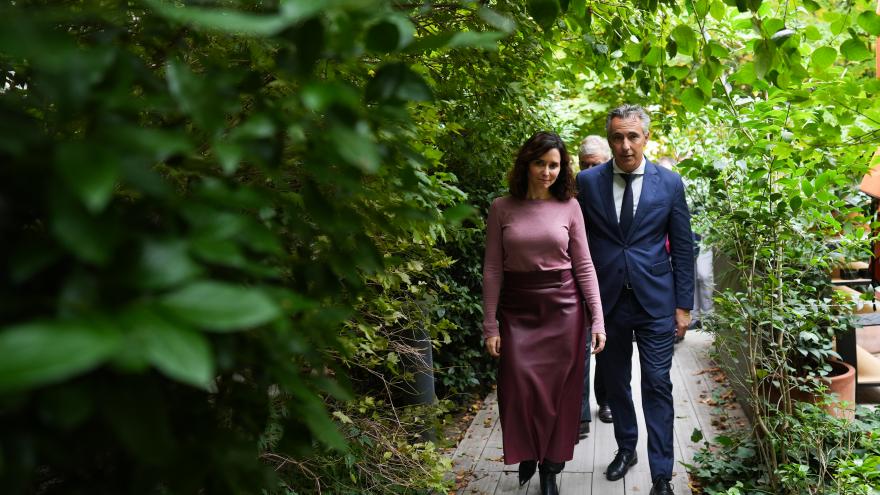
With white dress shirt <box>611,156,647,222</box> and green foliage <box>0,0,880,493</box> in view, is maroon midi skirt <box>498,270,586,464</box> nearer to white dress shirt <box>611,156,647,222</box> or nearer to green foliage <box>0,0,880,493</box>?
white dress shirt <box>611,156,647,222</box>

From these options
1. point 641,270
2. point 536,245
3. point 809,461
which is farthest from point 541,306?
point 809,461

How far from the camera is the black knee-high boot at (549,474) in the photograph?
4.71m

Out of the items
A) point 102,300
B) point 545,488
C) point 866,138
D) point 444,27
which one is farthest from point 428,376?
point 102,300

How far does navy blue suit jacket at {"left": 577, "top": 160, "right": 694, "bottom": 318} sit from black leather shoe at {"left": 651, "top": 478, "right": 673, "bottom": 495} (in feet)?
3.19

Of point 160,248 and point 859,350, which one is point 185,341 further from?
point 859,350

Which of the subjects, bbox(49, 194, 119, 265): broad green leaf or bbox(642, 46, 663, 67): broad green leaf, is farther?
bbox(642, 46, 663, 67): broad green leaf

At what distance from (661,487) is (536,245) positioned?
62.9 inches

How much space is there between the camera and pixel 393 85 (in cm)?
106

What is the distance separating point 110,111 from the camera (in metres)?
0.85

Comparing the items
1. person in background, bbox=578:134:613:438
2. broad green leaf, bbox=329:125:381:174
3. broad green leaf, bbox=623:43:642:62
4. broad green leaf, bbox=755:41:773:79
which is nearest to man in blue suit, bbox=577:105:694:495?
person in background, bbox=578:134:613:438

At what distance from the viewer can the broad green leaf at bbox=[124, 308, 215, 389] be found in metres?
0.63

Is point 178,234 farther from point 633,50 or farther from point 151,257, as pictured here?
point 633,50

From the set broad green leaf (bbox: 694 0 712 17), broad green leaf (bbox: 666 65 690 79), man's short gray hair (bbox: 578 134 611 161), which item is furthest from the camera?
man's short gray hair (bbox: 578 134 611 161)

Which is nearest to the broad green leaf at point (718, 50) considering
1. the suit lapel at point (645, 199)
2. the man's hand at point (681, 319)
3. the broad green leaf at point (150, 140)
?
the suit lapel at point (645, 199)
